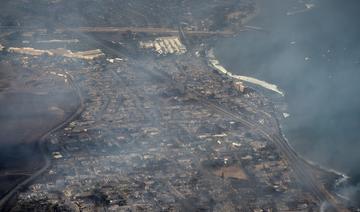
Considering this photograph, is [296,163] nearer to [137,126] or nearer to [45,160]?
[137,126]

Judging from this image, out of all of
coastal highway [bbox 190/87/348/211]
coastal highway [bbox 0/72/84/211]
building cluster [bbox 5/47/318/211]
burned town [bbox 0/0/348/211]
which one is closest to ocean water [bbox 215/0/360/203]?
coastal highway [bbox 190/87/348/211]

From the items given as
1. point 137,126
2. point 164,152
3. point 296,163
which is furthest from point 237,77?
point 164,152

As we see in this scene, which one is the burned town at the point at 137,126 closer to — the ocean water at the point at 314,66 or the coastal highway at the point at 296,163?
the coastal highway at the point at 296,163

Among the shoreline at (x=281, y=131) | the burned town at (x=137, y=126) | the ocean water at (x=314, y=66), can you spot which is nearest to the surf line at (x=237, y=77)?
the shoreline at (x=281, y=131)

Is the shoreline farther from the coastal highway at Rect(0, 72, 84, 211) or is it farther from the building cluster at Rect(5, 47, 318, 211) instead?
the coastal highway at Rect(0, 72, 84, 211)

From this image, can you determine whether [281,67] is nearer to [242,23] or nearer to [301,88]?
[301,88]
